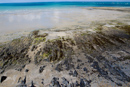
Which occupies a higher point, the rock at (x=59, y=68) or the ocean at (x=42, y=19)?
the ocean at (x=42, y=19)

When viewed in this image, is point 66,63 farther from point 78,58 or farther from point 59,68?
point 78,58

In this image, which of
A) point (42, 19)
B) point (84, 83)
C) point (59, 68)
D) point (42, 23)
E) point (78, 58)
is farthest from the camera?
point (42, 19)

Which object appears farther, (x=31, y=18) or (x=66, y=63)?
(x=31, y=18)

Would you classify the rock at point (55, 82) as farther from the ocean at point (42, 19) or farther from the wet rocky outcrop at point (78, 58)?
the ocean at point (42, 19)

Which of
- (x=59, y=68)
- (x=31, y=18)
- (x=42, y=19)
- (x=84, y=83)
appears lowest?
(x=84, y=83)

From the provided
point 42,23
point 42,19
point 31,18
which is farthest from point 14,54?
→ point 31,18

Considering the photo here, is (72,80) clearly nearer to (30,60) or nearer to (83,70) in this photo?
(83,70)

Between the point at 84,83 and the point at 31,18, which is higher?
the point at 31,18

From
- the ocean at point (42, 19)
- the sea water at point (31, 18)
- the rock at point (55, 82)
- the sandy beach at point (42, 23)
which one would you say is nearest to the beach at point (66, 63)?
the rock at point (55, 82)

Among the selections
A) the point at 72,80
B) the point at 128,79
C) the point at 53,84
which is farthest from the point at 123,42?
the point at 53,84

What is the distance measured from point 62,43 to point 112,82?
6.60 metres

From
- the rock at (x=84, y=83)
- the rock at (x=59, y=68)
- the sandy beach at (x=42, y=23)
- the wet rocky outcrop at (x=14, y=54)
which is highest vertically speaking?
the sandy beach at (x=42, y=23)

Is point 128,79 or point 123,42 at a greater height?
point 123,42

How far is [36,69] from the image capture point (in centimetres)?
707
